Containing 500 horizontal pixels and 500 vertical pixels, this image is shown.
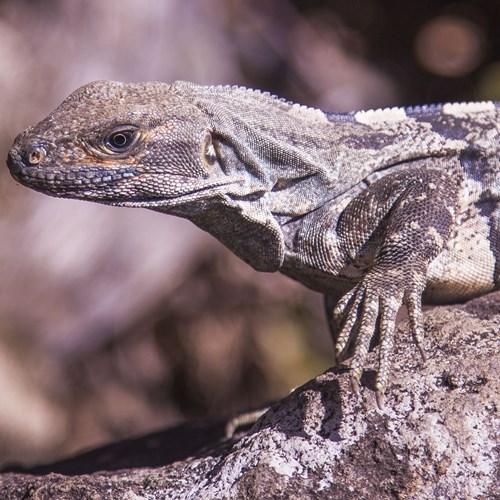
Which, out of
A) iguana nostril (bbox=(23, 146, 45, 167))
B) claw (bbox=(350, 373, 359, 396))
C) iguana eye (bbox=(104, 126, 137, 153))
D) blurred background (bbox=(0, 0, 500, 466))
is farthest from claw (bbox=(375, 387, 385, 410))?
blurred background (bbox=(0, 0, 500, 466))

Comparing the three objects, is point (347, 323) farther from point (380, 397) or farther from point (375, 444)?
point (375, 444)

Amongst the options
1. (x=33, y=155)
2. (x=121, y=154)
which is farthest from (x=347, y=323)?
(x=33, y=155)

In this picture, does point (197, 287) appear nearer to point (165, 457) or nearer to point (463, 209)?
point (165, 457)

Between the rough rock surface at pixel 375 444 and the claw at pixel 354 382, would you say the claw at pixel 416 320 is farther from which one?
the claw at pixel 354 382

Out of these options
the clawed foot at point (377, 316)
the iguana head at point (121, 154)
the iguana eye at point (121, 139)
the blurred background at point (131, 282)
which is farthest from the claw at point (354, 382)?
the blurred background at point (131, 282)

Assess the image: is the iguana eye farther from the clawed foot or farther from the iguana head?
the clawed foot

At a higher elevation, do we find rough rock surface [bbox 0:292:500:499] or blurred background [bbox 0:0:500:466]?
blurred background [bbox 0:0:500:466]

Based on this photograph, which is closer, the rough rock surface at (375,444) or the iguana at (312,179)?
the rough rock surface at (375,444)

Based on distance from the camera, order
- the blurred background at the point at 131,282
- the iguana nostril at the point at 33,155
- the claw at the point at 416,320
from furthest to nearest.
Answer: the blurred background at the point at 131,282 → the iguana nostril at the point at 33,155 → the claw at the point at 416,320

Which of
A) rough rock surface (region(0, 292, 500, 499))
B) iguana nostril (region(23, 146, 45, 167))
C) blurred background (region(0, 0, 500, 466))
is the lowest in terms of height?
rough rock surface (region(0, 292, 500, 499))
